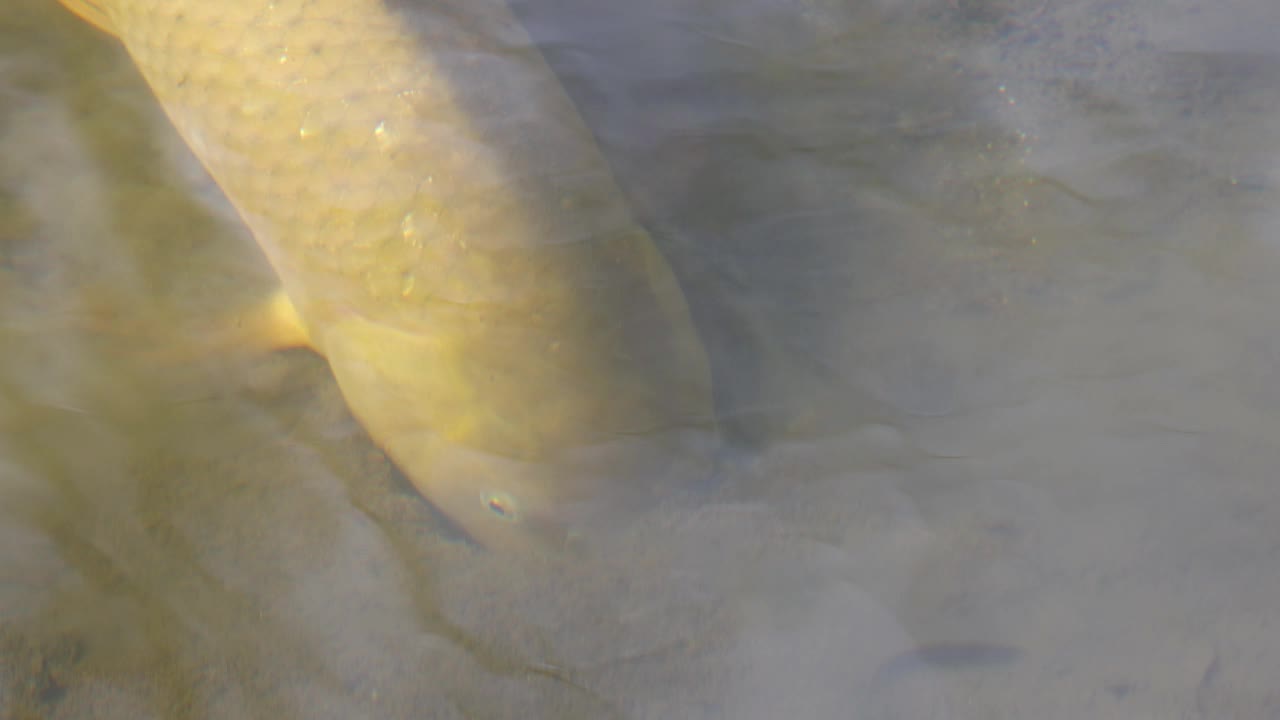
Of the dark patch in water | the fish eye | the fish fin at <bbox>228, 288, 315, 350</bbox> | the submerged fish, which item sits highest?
the submerged fish

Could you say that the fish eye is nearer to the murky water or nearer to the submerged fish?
the submerged fish

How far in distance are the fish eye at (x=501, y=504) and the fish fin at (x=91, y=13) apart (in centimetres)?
205

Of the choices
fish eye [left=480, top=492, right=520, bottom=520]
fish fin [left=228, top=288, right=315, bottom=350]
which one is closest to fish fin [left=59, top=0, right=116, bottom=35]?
fish fin [left=228, top=288, right=315, bottom=350]

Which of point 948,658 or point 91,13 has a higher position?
point 91,13

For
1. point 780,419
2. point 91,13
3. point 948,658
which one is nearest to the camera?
point 948,658

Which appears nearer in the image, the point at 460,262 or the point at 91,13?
the point at 460,262

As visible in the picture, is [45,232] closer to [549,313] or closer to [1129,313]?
[549,313]

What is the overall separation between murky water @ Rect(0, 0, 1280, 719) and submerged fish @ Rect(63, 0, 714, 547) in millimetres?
141

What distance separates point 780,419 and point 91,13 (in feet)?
8.38

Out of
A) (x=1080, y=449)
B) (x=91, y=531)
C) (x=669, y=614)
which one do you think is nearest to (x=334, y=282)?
(x=91, y=531)

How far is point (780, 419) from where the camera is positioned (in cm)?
244

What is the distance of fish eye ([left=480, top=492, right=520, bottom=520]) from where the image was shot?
2219mm


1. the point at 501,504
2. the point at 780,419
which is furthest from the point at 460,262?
the point at 780,419

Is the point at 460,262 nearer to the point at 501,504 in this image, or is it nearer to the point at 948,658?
the point at 501,504
